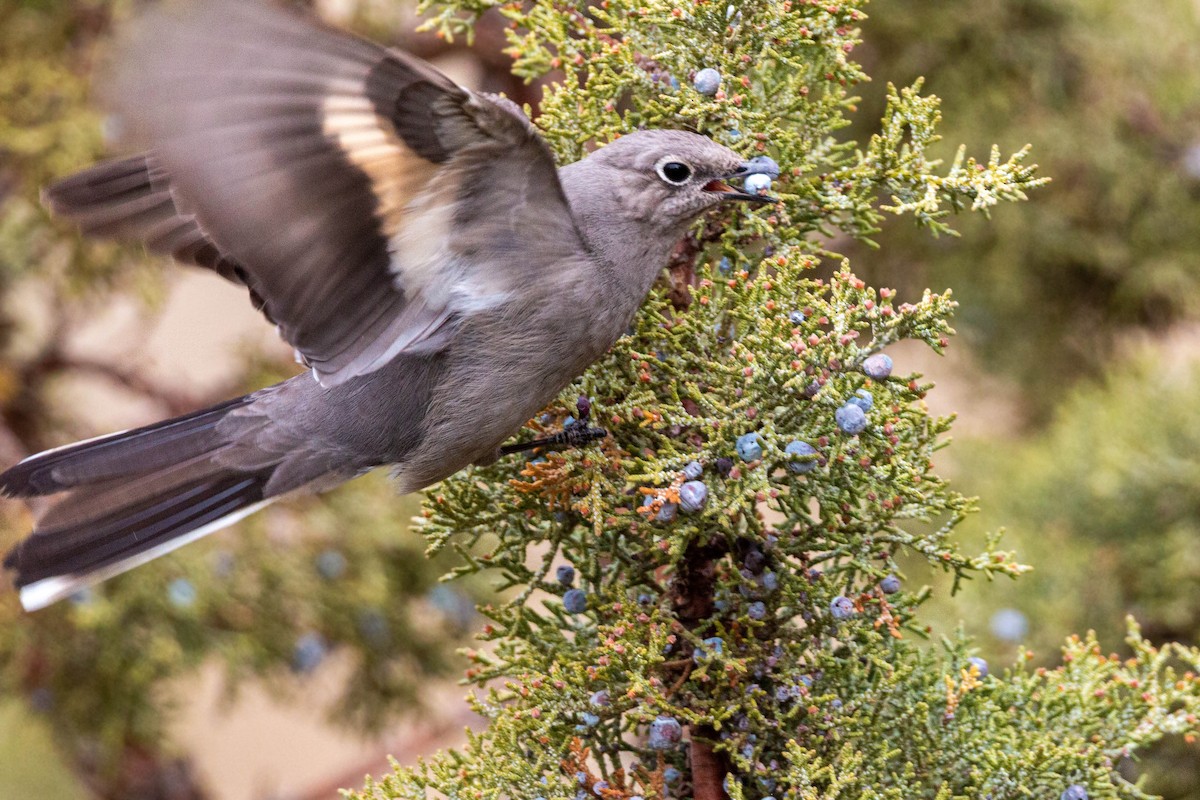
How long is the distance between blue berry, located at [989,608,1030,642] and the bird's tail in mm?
1253

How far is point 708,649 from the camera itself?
1281mm

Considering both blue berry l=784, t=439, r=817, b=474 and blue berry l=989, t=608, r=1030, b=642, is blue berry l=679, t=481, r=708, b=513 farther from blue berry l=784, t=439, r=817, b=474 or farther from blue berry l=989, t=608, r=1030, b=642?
blue berry l=989, t=608, r=1030, b=642

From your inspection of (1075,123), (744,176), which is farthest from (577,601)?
(1075,123)

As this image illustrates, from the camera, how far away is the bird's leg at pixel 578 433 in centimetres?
140

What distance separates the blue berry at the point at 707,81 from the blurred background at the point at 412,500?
1.26 m

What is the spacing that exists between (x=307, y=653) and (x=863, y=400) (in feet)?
5.87

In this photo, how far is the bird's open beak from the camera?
1.37 metres

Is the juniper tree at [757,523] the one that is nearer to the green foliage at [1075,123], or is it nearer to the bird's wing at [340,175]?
the bird's wing at [340,175]

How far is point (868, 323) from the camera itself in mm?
1282

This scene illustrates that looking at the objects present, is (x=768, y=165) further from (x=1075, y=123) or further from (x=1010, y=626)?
(x=1075, y=123)

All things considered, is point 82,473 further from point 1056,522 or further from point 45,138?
point 1056,522

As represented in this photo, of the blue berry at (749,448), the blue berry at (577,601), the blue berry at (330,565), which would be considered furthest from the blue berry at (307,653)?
the blue berry at (749,448)

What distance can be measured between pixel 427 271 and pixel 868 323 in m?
0.50

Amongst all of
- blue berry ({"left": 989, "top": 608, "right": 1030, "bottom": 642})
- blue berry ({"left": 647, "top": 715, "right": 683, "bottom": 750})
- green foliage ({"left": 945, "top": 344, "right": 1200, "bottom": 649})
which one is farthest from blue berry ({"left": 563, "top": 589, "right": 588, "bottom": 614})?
green foliage ({"left": 945, "top": 344, "right": 1200, "bottom": 649})
